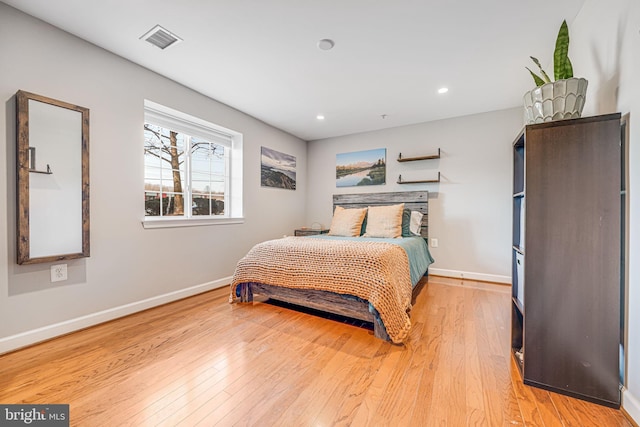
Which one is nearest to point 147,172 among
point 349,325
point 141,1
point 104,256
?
point 104,256

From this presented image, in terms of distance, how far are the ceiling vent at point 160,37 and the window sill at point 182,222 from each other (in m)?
1.54

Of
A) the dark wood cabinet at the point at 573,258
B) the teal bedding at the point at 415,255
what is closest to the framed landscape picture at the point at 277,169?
the teal bedding at the point at 415,255

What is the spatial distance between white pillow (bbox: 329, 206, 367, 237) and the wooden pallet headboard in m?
0.51

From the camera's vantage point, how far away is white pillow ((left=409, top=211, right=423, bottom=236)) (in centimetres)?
358

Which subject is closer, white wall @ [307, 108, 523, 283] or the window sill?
the window sill

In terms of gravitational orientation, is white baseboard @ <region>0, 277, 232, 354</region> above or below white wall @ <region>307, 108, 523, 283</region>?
below

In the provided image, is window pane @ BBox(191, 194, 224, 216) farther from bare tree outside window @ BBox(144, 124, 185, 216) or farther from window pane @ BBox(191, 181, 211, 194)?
bare tree outside window @ BBox(144, 124, 185, 216)

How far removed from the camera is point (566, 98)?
1.36 meters

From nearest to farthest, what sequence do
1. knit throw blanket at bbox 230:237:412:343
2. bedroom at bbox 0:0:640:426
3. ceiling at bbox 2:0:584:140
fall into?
bedroom at bbox 0:0:640:426
ceiling at bbox 2:0:584:140
knit throw blanket at bbox 230:237:412:343

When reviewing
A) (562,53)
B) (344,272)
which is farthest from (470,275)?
(562,53)

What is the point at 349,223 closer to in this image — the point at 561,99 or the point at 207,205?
the point at 207,205

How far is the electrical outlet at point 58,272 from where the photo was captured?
1893 millimetres

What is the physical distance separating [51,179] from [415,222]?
3765 millimetres

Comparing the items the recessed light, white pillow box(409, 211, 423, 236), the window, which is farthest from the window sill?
white pillow box(409, 211, 423, 236)
